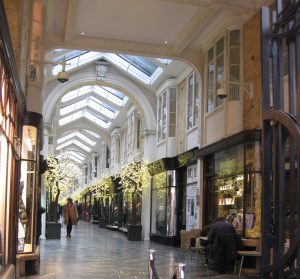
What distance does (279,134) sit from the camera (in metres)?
3.54

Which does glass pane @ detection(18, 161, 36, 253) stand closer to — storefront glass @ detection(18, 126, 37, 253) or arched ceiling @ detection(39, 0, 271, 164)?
storefront glass @ detection(18, 126, 37, 253)

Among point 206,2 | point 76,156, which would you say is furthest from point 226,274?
point 76,156

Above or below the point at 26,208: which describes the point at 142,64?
above

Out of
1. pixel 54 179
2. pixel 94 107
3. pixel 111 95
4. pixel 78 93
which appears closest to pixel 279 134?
pixel 54 179

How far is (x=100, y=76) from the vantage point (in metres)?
22.3

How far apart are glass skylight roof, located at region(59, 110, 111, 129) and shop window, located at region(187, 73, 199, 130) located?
1528cm

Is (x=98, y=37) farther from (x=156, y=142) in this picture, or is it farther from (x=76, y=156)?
(x=76, y=156)

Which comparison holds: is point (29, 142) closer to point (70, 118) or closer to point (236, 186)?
point (236, 186)

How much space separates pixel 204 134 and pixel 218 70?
198 centimetres

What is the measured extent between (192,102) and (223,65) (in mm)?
4162

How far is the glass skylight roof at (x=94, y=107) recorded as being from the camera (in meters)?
30.4

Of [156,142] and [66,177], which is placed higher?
[156,142]

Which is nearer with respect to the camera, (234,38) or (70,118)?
(234,38)

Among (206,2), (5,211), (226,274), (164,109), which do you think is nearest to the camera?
(5,211)
